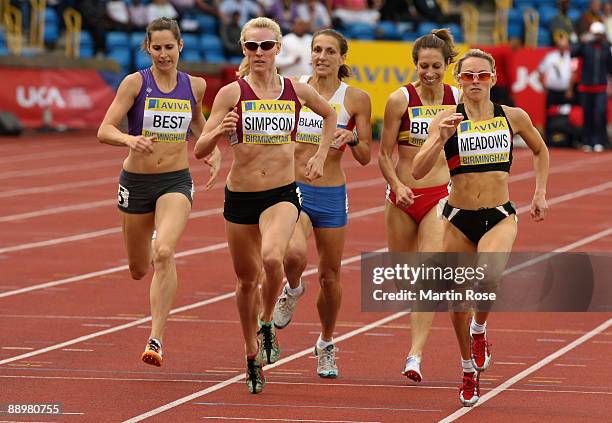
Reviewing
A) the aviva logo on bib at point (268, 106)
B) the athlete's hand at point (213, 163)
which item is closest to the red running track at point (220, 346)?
the athlete's hand at point (213, 163)

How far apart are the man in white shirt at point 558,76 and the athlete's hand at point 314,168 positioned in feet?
59.9

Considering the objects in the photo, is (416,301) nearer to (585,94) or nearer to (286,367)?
(286,367)

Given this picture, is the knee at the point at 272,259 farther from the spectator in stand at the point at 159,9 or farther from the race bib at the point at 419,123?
the spectator in stand at the point at 159,9

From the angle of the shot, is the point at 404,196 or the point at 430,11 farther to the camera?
the point at 430,11

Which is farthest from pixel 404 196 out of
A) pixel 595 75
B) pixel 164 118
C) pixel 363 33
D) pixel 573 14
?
pixel 573 14

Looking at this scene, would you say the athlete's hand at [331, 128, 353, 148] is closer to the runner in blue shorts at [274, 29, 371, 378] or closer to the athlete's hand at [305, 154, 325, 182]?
the runner in blue shorts at [274, 29, 371, 378]

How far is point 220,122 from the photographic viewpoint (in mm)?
9180

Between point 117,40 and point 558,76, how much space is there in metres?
7.95

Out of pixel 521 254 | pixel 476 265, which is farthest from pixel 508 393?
pixel 521 254

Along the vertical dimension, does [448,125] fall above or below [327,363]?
above

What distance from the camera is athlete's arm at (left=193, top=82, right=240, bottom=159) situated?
902 centimetres

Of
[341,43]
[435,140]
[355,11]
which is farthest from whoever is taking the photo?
[355,11]

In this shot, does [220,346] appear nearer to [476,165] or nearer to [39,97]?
[476,165]

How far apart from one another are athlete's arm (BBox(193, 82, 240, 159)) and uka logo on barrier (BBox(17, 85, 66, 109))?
61.5 ft
